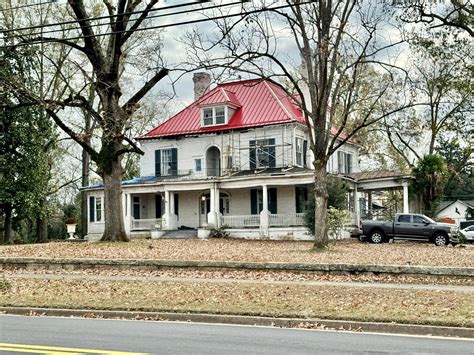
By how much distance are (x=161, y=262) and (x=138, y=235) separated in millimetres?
22624

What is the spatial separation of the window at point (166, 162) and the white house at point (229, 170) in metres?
0.07

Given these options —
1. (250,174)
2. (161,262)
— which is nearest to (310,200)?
(250,174)

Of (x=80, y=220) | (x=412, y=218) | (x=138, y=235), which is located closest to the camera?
(x=412, y=218)

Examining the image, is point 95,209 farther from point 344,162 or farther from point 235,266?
point 235,266

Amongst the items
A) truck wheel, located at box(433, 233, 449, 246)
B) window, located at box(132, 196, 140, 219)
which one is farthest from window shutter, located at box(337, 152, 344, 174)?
window, located at box(132, 196, 140, 219)

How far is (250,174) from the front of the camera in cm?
3934

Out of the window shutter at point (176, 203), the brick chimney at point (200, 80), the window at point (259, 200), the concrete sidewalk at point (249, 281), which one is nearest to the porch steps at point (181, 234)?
the window shutter at point (176, 203)

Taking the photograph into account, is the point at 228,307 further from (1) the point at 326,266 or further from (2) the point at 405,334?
(1) the point at 326,266

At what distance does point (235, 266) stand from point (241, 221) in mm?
20612

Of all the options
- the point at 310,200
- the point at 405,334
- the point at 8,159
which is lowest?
the point at 405,334

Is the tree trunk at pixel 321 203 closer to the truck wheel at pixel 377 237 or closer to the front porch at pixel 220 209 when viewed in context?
the truck wheel at pixel 377 237

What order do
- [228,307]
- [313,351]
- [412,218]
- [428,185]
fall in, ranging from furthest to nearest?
[428,185], [412,218], [228,307], [313,351]

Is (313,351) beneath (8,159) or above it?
beneath

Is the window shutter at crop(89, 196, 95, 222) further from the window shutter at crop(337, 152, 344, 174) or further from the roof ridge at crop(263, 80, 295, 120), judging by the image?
the window shutter at crop(337, 152, 344, 174)
